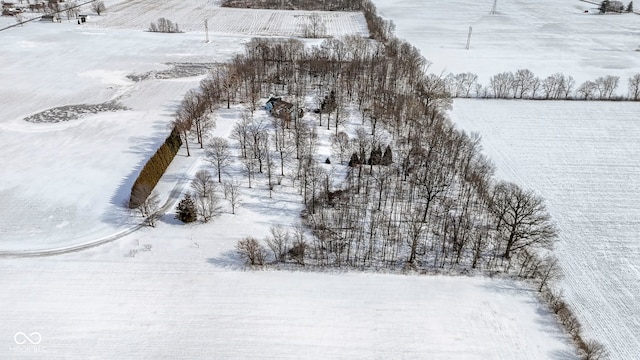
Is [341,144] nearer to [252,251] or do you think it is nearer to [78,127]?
[252,251]

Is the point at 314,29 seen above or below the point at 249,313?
above

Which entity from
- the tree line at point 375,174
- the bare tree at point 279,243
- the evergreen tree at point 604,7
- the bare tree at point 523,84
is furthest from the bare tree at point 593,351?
the evergreen tree at point 604,7

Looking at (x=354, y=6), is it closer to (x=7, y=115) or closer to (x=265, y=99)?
(x=265, y=99)

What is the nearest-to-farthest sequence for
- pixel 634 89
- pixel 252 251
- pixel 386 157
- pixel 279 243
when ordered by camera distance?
1. pixel 252 251
2. pixel 279 243
3. pixel 386 157
4. pixel 634 89

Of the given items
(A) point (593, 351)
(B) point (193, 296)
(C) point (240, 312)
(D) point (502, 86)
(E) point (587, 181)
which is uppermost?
(D) point (502, 86)

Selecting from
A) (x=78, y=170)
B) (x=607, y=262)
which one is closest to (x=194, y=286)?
(x=78, y=170)

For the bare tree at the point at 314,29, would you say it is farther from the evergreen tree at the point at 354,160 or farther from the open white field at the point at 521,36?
the evergreen tree at the point at 354,160

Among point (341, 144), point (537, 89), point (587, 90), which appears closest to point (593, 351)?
point (341, 144)
